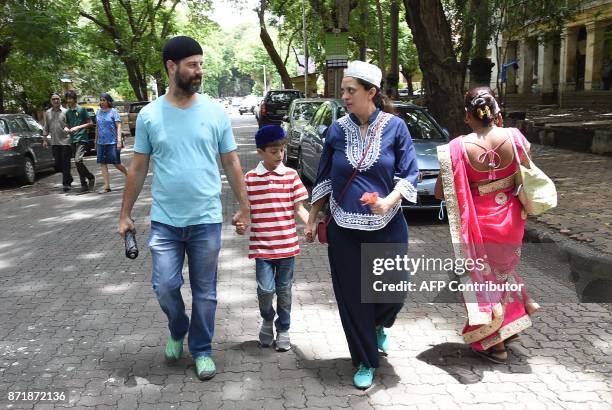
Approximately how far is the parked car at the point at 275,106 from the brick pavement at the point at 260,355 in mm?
16130

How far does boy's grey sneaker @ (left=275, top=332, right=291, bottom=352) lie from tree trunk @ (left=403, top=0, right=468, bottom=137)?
7854 mm

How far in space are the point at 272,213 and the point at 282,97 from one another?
2096 centimetres

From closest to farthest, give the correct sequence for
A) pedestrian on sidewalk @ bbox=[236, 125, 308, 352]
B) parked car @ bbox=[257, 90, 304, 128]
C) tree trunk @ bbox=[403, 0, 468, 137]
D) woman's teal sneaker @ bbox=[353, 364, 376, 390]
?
woman's teal sneaker @ bbox=[353, 364, 376, 390] → pedestrian on sidewalk @ bbox=[236, 125, 308, 352] → tree trunk @ bbox=[403, 0, 468, 137] → parked car @ bbox=[257, 90, 304, 128]

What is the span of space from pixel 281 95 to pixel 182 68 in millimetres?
21378

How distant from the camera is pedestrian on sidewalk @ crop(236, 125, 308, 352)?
3844 millimetres

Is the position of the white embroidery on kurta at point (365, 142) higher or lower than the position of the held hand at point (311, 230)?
higher

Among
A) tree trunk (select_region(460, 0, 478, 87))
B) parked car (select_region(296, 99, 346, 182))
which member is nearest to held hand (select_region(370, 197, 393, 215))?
parked car (select_region(296, 99, 346, 182))

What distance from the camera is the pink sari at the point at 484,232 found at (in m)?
3.72

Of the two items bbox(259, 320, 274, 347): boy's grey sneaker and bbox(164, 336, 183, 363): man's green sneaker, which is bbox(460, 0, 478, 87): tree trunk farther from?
bbox(164, 336, 183, 363): man's green sneaker

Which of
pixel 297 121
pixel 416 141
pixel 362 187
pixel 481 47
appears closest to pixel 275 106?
pixel 297 121

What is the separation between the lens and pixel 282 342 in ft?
13.3

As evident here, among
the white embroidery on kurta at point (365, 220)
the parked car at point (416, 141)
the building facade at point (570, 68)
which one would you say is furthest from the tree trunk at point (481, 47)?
the white embroidery on kurta at point (365, 220)

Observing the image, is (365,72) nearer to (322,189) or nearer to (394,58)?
(322,189)

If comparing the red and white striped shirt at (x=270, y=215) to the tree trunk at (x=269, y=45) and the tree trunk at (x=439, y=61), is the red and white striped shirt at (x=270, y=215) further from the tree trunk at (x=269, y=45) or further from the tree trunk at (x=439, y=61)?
the tree trunk at (x=269, y=45)
